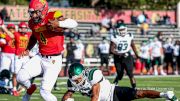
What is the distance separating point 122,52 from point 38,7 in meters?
5.87

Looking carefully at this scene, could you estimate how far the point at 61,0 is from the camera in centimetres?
3422

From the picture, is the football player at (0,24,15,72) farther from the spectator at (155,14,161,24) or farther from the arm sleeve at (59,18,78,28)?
the spectator at (155,14,161,24)

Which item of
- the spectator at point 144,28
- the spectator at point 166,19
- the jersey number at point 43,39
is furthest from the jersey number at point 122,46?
the spectator at point 166,19

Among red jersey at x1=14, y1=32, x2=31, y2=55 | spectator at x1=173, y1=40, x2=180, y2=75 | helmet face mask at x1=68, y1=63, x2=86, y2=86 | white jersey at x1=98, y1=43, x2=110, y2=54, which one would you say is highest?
helmet face mask at x1=68, y1=63, x2=86, y2=86

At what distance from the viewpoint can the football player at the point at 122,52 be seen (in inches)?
604

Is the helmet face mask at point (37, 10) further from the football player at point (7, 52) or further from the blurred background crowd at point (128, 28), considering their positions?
the blurred background crowd at point (128, 28)

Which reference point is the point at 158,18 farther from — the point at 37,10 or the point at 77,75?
the point at 77,75

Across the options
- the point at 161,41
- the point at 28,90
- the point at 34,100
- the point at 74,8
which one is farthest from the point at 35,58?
the point at 74,8

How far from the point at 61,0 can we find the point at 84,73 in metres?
25.7

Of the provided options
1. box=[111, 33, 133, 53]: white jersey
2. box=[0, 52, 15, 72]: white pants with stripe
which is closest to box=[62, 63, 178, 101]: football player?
box=[111, 33, 133, 53]: white jersey

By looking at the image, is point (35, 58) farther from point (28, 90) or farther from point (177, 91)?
point (177, 91)

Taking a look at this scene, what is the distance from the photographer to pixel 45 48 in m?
10.2

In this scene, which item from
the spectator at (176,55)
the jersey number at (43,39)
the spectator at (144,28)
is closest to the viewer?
the jersey number at (43,39)

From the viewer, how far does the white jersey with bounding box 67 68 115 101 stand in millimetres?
8695
